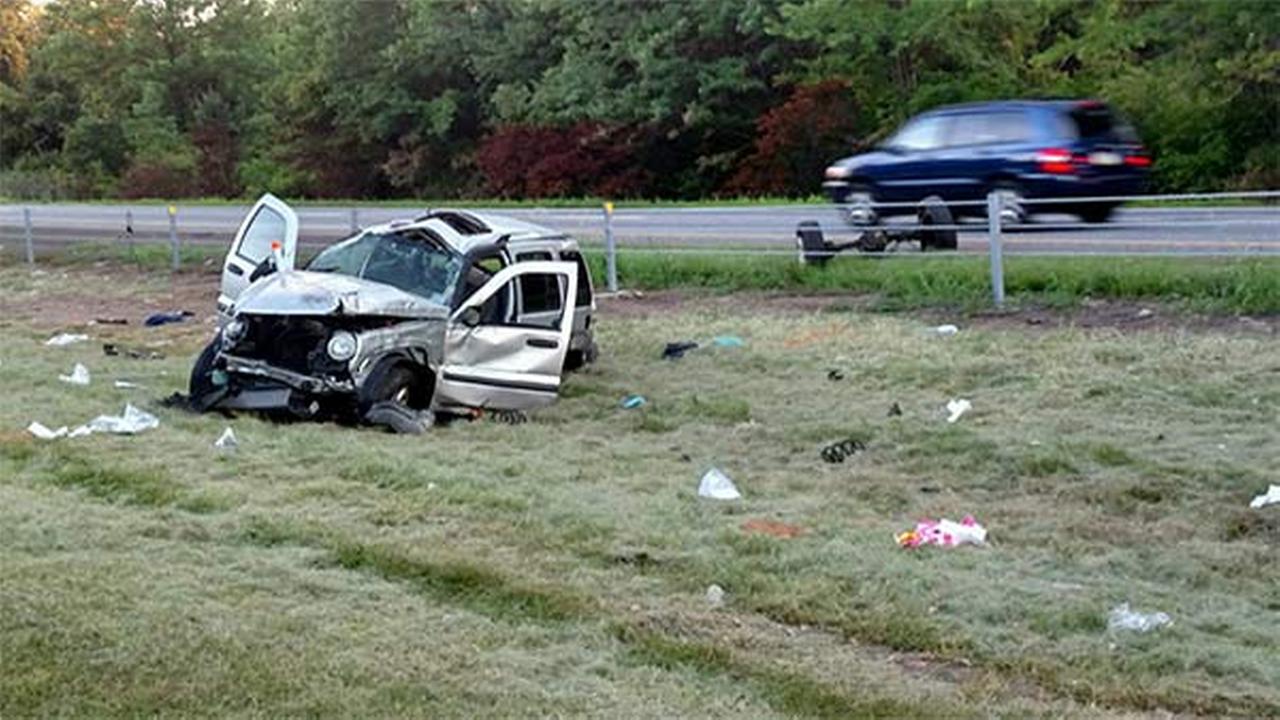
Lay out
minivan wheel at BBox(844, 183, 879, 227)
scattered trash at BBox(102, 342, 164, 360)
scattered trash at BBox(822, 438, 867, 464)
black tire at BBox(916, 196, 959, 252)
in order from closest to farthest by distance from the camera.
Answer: scattered trash at BBox(822, 438, 867, 464)
scattered trash at BBox(102, 342, 164, 360)
black tire at BBox(916, 196, 959, 252)
minivan wheel at BBox(844, 183, 879, 227)

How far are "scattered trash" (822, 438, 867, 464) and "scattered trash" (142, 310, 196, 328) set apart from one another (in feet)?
34.8

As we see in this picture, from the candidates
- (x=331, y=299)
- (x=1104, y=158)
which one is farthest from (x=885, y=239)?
(x=331, y=299)

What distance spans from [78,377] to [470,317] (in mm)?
3835

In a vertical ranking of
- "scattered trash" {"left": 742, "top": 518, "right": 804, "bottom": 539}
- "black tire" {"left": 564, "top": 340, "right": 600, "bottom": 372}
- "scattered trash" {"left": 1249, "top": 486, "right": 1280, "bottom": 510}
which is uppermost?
"black tire" {"left": 564, "top": 340, "right": 600, "bottom": 372}

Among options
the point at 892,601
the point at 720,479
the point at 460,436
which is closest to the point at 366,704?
the point at 892,601

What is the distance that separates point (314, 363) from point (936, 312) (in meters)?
7.12

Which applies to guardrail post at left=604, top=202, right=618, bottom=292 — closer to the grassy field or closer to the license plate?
the license plate

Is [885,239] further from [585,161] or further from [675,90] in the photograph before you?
[585,161]

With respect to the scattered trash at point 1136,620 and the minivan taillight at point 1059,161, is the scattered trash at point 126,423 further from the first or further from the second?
the minivan taillight at point 1059,161

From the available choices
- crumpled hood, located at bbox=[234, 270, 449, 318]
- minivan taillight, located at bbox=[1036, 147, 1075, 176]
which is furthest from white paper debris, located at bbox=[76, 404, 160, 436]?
minivan taillight, located at bbox=[1036, 147, 1075, 176]

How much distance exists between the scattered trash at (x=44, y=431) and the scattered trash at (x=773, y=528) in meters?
4.99

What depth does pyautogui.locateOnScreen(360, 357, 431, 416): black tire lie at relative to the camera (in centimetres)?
1019

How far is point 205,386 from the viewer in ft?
35.4

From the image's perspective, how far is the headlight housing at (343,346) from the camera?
10.1 meters
